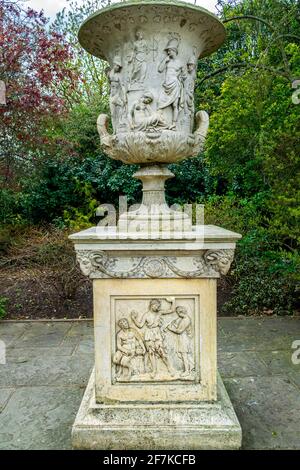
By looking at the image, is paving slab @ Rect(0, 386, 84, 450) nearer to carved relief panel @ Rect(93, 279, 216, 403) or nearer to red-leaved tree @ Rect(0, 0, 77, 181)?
carved relief panel @ Rect(93, 279, 216, 403)

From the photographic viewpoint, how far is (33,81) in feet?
18.8

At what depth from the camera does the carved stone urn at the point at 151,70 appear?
2127 millimetres

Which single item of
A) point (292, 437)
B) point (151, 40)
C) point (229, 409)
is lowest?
point (292, 437)

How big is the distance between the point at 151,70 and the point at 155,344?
1.61 meters

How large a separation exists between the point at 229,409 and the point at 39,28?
19.8ft

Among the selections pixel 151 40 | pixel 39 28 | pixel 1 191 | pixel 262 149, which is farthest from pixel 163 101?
pixel 1 191

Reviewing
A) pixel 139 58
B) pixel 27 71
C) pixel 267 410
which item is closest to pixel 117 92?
pixel 139 58

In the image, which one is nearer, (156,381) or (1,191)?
(156,381)

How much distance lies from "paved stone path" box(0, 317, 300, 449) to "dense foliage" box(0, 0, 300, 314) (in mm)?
1073

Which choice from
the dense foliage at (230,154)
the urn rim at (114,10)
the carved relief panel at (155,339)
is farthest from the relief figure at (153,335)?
the dense foliage at (230,154)

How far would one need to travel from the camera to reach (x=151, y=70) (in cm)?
218

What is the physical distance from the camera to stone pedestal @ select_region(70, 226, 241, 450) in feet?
6.90

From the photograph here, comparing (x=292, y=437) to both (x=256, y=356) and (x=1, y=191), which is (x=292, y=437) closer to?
(x=256, y=356)

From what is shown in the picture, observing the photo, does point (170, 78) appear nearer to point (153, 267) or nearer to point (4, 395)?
point (153, 267)
